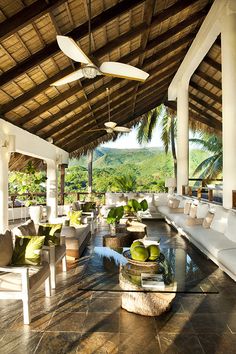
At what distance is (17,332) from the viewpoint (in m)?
2.35

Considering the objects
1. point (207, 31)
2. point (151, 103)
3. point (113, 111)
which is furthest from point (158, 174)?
point (207, 31)

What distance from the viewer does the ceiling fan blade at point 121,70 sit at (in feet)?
11.0

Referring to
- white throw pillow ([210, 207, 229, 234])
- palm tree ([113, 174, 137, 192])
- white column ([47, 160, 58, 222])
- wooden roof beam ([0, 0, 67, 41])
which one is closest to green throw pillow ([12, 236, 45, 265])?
→ wooden roof beam ([0, 0, 67, 41])

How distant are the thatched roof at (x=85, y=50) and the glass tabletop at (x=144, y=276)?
2905 mm

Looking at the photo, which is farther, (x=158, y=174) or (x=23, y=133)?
(x=158, y=174)

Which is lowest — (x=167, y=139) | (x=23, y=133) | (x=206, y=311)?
(x=206, y=311)

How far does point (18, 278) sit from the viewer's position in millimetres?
2594

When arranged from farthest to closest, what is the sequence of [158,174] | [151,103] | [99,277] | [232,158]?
[158,174] < [151,103] < [232,158] < [99,277]

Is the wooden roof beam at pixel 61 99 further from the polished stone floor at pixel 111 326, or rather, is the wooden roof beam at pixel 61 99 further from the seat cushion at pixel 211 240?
the polished stone floor at pixel 111 326

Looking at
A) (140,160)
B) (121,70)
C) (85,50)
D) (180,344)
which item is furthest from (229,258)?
(140,160)

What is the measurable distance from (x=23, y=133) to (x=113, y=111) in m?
4.05

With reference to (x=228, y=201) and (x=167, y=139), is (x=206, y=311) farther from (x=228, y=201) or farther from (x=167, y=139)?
(x=167, y=139)

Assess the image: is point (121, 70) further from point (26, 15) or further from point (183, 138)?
point (183, 138)

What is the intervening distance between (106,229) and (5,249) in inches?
182
